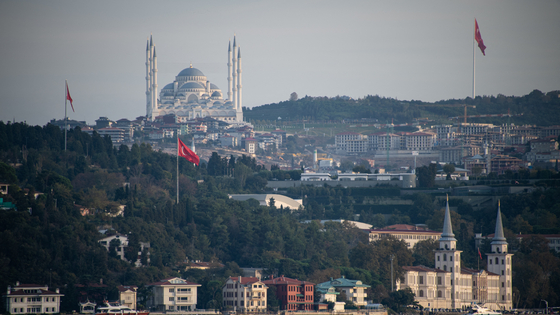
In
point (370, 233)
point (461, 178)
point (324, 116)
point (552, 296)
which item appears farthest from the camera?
point (324, 116)

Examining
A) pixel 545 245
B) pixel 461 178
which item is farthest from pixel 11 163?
pixel 461 178

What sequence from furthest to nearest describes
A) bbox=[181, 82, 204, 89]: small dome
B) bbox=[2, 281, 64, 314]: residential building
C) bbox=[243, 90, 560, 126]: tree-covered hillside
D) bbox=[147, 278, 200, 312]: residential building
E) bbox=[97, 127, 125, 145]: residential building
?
bbox=[243, 90, 560, 126]: tree-covered hillside < bbox=[181, 82, 204, 89]: small dome < bbox=[97, 127, 125, 145]: residential building < bbox=[147, 278, 200, 312]: residential building < bbox=[2, 281, 64, 314]: residential building

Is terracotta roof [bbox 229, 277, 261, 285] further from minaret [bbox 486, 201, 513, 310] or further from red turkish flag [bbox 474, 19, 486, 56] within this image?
red turkish flag [bbox 474, 19, 486, 56]

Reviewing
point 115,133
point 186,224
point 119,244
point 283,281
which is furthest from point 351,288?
point 115,133

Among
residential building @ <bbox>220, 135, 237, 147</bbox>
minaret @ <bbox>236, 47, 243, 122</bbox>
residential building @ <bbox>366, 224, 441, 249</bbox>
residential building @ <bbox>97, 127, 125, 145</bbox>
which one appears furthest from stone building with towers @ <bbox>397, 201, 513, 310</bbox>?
minaret @ <bbox>236, 47, 243, 122</bbox>

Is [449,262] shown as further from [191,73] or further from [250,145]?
[191,73]

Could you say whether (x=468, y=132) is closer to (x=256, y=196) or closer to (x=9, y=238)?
(x=256, y=196)

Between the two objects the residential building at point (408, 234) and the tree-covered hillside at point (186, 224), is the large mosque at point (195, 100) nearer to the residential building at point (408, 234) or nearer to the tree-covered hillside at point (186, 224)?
the tree-covered hillside at point (186, 224)
